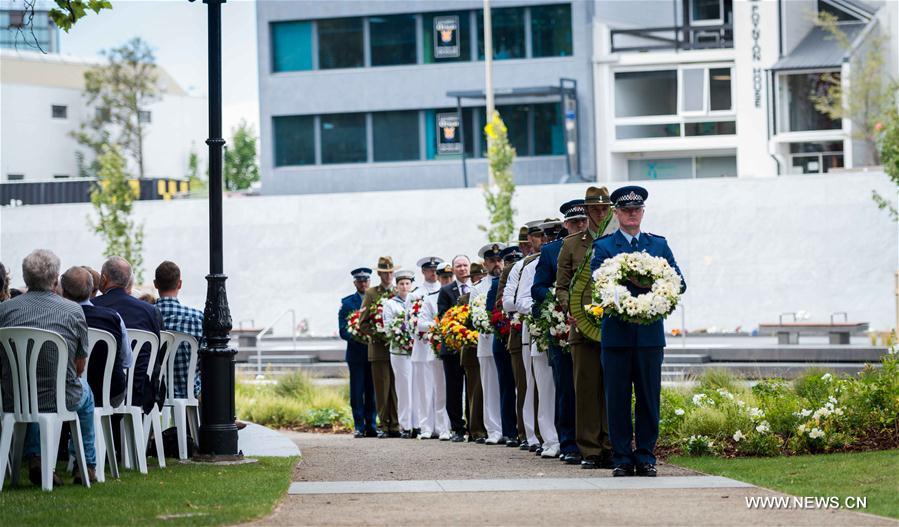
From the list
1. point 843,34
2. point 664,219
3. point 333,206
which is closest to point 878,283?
point 664,219

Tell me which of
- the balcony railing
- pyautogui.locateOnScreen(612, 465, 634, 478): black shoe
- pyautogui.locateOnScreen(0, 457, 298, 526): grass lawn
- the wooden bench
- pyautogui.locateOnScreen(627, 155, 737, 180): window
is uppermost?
the balcony railing

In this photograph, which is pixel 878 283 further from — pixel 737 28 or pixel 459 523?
pixel 459 523

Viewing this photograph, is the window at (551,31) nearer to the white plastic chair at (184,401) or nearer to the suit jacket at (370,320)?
the suit jacket at (370,320)

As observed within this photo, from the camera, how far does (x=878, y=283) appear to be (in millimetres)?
41031

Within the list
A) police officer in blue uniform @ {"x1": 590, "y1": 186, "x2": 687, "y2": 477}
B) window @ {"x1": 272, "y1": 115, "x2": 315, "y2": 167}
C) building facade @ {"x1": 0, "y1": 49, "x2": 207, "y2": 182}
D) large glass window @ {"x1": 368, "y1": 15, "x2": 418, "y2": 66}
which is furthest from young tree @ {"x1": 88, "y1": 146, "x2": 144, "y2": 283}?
police officer in blue uniform @ {"x1": 590, "y1": 186, "x2": 687, "y2": 477}

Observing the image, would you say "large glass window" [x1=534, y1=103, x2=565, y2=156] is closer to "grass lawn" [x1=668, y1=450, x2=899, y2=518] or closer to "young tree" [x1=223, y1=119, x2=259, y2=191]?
"young tree" [x1=223, y1=119, x2=259, y2=191]

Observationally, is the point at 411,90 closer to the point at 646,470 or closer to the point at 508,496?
the point at 646,470

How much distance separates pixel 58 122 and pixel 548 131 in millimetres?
32467

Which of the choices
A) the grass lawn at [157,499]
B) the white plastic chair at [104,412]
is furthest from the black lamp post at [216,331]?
the white plastic chair at [104,412]

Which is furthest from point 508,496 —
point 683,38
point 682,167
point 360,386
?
point 683,38

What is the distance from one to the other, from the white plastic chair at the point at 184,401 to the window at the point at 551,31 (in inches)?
1590

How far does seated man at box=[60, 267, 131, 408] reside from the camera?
11539 millimetres

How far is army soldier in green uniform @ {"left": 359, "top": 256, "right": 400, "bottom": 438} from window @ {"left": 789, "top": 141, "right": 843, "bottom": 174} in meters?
34.9

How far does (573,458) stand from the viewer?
42.7 ft
